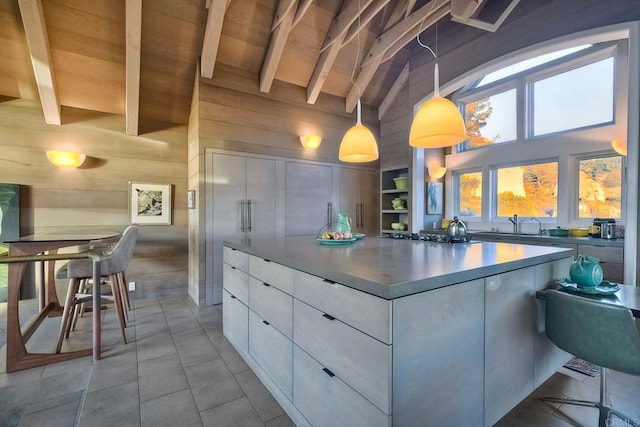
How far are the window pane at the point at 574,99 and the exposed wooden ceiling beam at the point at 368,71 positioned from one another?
214 centimetres

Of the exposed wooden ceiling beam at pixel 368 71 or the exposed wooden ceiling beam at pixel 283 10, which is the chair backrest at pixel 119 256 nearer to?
the exposed wooden ceiling beam at pixel 283 10

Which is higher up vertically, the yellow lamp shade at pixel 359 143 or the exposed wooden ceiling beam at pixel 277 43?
the exposed wooden ceiling beam at pixel 277 43

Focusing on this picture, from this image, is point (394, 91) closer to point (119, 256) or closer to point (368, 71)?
point (368, 71)

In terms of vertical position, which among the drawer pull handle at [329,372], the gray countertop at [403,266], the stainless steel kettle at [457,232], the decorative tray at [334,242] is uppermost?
the stainless steel kettle at [457,232]

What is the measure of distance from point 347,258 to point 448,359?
69cm

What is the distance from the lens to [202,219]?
3.78m

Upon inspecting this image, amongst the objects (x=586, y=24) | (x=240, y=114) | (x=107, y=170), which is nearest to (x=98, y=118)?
(x=107, y=170)

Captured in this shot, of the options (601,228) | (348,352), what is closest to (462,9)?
(601,228)

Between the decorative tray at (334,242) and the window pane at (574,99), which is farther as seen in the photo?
the window pane at (574,99)

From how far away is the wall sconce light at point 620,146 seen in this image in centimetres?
301

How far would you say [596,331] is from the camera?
4.56 ft

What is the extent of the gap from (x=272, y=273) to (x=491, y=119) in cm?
436

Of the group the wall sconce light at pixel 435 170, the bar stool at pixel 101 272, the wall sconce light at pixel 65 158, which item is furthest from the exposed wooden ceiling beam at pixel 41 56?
the wall sconce light at pixel 435 170

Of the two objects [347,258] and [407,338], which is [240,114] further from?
[407,338]
